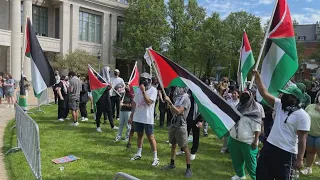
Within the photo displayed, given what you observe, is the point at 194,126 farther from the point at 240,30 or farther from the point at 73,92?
the point at 240,30

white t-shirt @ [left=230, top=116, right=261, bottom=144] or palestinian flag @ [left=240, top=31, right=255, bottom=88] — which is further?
palestinian flag @ [left=240, top=31, right=255, bottom=88]

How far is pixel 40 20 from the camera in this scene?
Answer: 1634 inches

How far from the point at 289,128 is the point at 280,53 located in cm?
142

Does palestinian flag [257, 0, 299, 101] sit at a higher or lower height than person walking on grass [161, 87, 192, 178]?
higher

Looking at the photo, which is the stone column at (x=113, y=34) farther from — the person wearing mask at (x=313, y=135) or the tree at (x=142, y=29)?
the person wearing mask at (x=313, y=135)

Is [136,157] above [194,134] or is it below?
below

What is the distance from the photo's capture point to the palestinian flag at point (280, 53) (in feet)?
16.0

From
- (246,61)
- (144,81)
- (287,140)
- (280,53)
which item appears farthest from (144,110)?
(287,140)

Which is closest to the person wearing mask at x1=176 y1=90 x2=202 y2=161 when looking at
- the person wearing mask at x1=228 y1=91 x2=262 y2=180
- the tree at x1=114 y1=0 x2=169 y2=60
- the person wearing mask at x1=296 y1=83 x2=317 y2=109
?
the person wearing mask at x1=228 y1=91 x2=262 y2=180

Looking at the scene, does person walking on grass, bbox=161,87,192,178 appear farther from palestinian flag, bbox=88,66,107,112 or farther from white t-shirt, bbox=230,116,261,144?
palestinian flag, bbox=88,66,107,112

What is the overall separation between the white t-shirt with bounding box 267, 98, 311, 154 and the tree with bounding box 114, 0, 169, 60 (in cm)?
4284

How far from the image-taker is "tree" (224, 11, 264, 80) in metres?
49.3

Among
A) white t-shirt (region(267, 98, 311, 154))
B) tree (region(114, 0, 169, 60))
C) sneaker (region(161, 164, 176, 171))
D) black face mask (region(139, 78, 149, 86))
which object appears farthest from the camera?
tree (region(114, 0, 169, 60))

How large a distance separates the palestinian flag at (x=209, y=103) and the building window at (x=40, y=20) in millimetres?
38788
